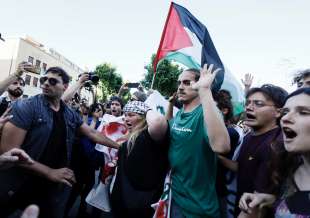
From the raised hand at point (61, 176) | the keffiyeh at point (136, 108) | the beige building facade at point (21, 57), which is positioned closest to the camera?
the raised hand at point (61, 176)

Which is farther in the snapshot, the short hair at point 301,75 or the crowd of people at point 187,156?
the short hair at point 301,75

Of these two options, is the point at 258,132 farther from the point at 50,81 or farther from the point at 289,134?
the point at 50,81

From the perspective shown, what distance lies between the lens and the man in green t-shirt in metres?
2.05

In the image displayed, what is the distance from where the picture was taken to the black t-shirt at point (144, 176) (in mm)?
2410

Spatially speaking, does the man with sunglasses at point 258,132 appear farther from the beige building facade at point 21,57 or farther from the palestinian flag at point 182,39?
the beige building facade at point 21,57

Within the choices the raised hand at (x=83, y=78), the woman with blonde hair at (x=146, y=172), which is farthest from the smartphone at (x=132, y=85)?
the woman with blonde hair at (x=146, y=172)

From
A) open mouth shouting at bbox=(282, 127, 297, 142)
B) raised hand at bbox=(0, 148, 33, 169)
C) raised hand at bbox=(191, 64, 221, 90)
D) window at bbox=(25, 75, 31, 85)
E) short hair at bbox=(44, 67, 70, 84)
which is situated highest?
raised hand at bbox=(191, 64, 221, 90)

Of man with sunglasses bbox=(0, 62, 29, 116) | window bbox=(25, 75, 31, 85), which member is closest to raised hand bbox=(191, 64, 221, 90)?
man with sunglasses bbox=(0, 62, 29, 116)

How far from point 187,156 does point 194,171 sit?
0.39ft

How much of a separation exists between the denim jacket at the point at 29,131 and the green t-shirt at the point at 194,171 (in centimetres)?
136

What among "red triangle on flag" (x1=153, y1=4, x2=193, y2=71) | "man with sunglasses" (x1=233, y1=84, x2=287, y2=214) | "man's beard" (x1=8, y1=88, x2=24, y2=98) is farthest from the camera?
"red triangle on flag" (x1=153, y1=4, x2=193, y2=71)

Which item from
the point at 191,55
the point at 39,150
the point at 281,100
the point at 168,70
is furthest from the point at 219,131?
the point at 168,70

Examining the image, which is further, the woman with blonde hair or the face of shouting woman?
the woman with blonde hair

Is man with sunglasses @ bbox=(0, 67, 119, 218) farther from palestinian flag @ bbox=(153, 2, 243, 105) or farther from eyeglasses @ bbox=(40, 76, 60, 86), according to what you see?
palestinian flag @ bbox=(153, 2, 243, 105)
